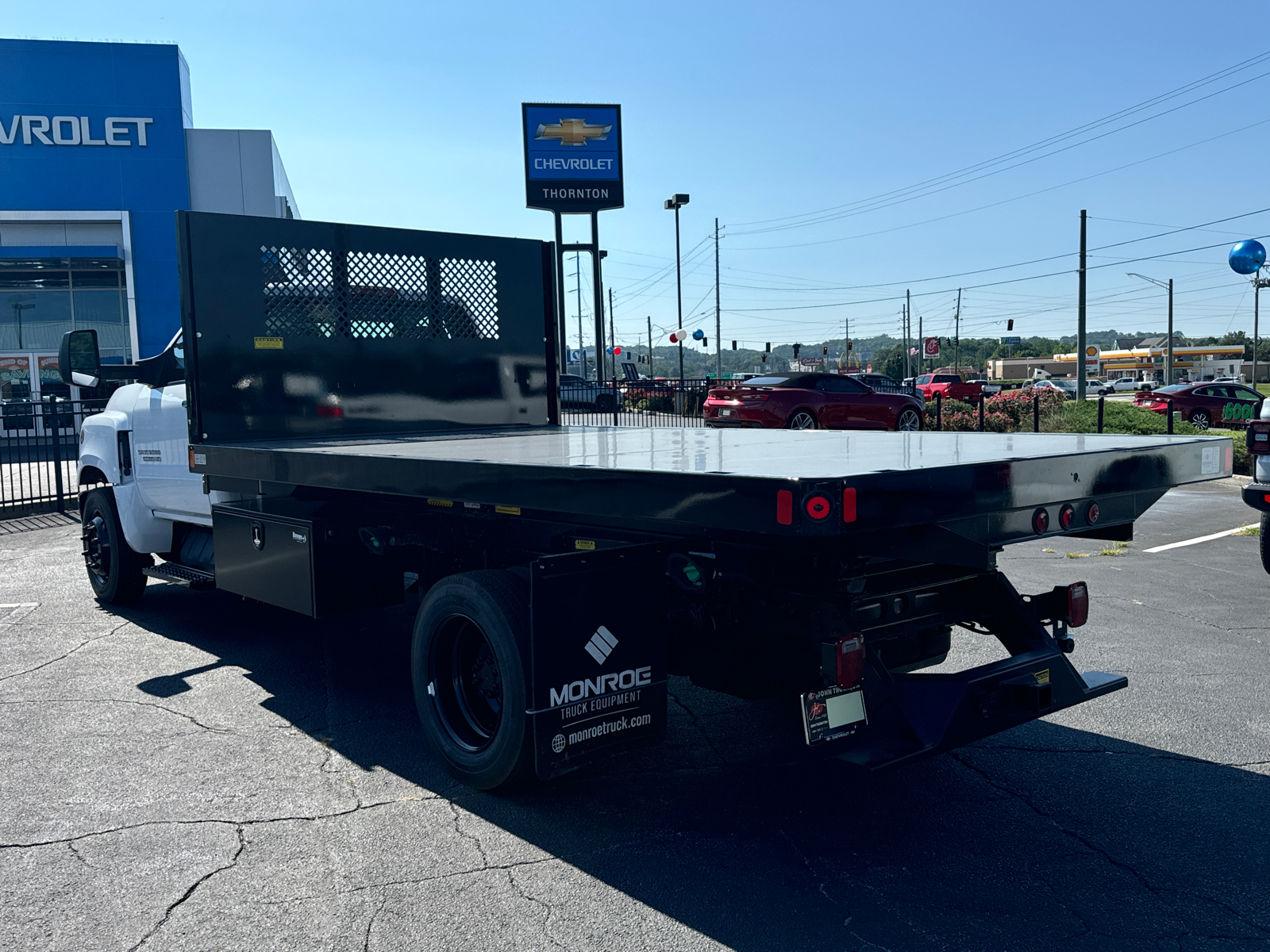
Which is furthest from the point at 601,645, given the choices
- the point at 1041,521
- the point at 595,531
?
the point at 1041,521

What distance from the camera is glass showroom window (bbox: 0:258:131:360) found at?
31.1 metres

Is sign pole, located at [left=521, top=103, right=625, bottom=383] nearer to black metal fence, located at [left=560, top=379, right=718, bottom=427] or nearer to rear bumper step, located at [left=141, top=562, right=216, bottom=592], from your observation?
black metal fence, located at [left=560, top=379, right=718, bottom=427]

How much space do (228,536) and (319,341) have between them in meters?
1.28

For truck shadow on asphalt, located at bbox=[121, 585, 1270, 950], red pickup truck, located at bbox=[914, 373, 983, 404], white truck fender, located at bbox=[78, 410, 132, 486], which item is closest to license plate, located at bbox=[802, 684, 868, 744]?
truck shadow on asphalt, located at bbox=[121, 585, 1270, 950]

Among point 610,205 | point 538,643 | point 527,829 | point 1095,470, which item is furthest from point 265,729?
point 610,205

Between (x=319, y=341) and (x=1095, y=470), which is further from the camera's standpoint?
(x=319, y=341)

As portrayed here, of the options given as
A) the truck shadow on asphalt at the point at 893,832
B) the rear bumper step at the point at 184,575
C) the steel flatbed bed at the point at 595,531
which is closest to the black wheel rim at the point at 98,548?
the rear bumper step at the point at 184,575

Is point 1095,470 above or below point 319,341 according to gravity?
below

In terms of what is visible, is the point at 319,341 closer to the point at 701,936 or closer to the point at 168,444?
the point at 168,444

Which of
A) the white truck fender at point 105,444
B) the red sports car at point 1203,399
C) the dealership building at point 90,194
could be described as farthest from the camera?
the dealership building at point 90,194

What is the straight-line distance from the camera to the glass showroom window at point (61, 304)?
31078mm

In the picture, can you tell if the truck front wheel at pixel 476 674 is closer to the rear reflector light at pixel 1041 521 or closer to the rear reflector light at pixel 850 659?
the rear reflector light at pixel 850 659

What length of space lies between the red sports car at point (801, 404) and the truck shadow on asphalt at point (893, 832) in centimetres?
1690

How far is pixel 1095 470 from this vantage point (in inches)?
138
